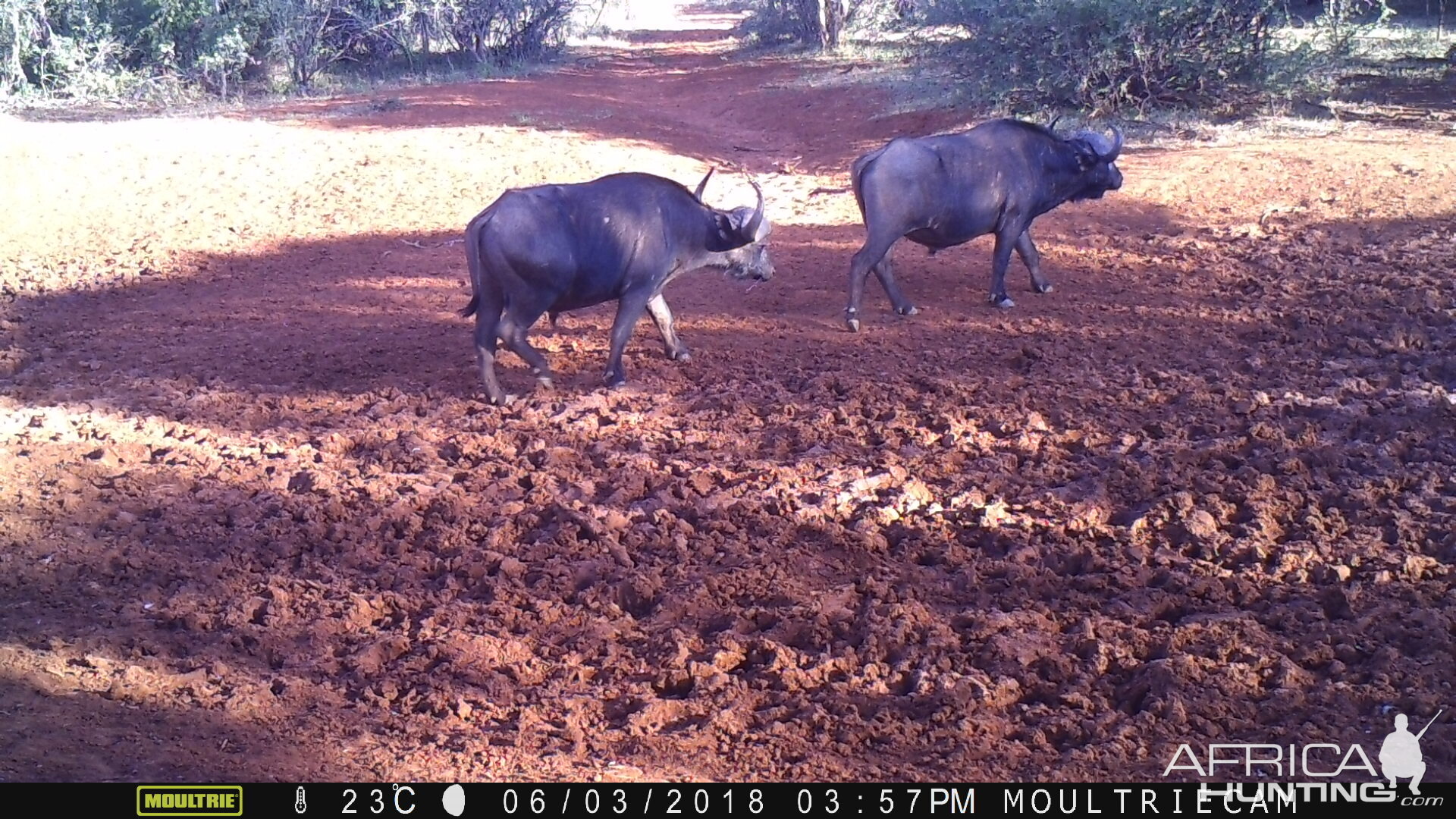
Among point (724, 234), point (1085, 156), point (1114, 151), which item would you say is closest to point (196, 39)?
point (724, 234)

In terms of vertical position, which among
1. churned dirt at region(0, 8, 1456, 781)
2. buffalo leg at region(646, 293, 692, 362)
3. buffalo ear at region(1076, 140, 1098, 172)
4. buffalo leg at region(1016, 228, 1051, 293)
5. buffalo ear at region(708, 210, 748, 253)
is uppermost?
buffalo ear at region(1076, 140, 1098, 172)

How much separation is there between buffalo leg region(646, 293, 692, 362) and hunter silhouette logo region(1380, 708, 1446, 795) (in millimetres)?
5469

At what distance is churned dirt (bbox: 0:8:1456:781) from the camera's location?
428 cm

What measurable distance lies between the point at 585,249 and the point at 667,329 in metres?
1.18

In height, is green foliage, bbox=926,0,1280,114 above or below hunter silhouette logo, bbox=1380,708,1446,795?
above

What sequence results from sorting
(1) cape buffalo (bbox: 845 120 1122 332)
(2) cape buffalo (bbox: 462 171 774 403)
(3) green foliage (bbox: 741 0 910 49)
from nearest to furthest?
(2) cape buffalo (bbox: 462 171 774 403)
(1) cape buffalo (bbox: 845 120 1122 332)
(3) green foliage (bbox: 741 0 910 49)

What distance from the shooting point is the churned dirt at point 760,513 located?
4277 mm

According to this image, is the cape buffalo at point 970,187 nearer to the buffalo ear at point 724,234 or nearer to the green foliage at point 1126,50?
the buffalo ear at point 724,234

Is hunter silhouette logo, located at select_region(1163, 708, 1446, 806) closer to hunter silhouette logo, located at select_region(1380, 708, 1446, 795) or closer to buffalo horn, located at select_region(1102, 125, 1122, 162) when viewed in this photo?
hunter silhouette logo, located at select_region(1380, 708, 1446, 795)

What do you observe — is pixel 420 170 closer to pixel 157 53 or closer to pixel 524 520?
pixel 524 520

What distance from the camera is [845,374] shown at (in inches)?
316

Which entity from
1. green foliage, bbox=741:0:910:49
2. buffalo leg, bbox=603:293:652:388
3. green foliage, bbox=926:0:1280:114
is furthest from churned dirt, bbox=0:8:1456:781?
green foliage, bbox=741:0:910:49

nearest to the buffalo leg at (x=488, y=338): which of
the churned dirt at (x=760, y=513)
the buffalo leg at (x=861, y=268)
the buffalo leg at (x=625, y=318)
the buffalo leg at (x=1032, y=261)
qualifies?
the churned dirt at (x=760, y=513)

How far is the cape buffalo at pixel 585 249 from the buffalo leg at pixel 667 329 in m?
0.02
